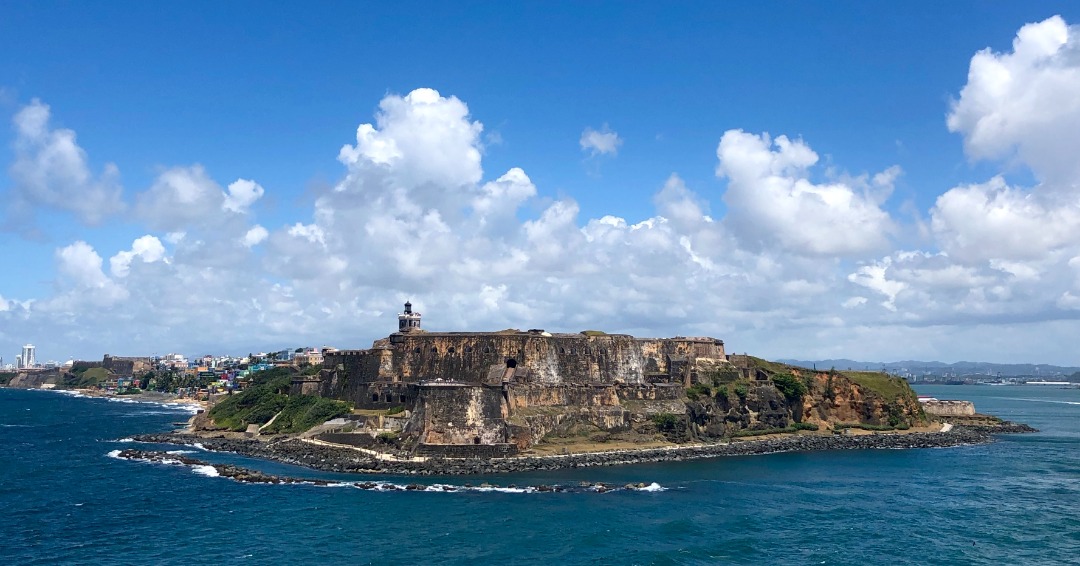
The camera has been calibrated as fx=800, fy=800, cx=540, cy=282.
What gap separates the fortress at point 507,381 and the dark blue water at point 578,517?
26.0 feet

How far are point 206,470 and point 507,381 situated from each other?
2556 centimetres

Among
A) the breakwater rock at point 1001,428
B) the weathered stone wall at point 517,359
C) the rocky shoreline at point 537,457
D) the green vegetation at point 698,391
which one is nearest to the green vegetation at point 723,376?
the green vegetation at point 698,391

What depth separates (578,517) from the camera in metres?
46.0

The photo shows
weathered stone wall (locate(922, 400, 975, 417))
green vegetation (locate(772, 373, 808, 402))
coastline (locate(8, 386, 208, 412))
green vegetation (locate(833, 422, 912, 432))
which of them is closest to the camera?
green vegetation (locate(772, 373, 808, 402))

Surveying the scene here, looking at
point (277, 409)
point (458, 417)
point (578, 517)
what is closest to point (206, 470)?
point (458, 417)

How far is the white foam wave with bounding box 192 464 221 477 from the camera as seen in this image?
60.6 m

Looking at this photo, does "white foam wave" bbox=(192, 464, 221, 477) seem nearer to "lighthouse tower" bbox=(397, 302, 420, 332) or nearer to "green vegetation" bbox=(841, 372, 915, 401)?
"lighthouse tower" bbox=(397, 302, 420, 332)

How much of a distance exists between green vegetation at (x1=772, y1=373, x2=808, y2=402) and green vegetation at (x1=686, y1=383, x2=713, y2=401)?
1009cm

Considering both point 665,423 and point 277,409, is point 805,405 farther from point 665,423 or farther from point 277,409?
point 277,409

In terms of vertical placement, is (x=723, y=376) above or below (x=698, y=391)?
above

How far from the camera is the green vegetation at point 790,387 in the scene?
283 ft

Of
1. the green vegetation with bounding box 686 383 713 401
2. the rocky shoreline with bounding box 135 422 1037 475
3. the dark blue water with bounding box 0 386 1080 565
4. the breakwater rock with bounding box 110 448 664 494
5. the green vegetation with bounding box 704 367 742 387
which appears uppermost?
the green vegetation with bounding box 704 367 742 387

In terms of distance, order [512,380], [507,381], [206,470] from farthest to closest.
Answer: [512,380], [507,381], [206,470]

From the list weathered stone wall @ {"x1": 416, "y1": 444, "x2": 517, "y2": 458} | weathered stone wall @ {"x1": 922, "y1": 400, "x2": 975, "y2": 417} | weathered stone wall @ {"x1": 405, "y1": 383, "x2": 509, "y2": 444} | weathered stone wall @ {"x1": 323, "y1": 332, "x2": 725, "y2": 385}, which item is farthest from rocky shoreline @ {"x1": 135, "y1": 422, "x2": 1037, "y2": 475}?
weathered stone wall @ {"x1": 922, "y1": 400, "x2": 975, "y2": 417}
